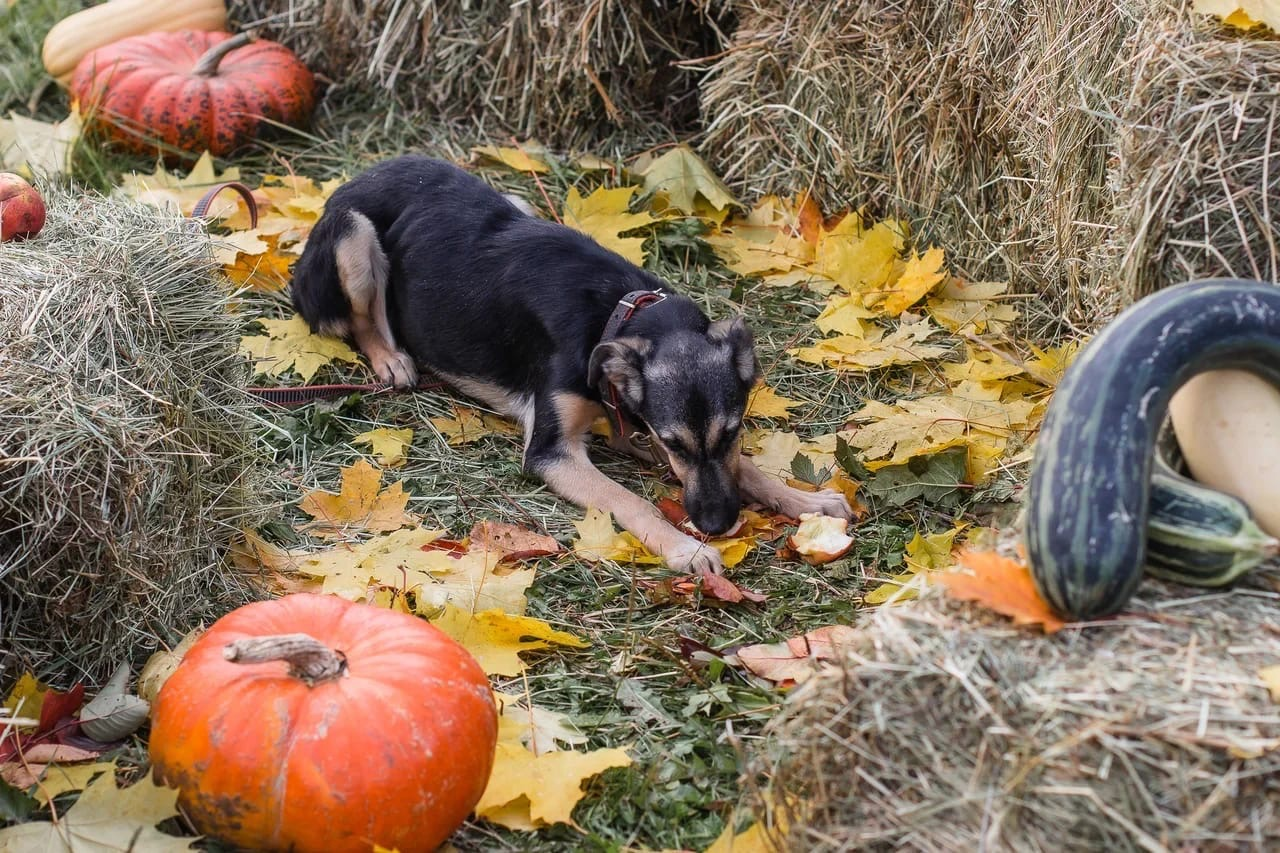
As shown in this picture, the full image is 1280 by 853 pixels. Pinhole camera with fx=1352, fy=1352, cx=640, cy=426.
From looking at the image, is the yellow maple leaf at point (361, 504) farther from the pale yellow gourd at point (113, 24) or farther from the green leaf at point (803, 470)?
the pale yellow gourd at point (113, 24)

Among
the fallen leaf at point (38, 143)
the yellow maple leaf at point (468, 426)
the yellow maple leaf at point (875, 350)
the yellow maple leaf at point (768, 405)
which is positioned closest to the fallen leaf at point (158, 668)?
the yellow maple leaf at point (468, 426)

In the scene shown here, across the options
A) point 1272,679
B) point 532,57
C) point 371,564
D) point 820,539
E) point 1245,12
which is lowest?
point 371,564

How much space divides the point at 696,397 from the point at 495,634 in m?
1.22

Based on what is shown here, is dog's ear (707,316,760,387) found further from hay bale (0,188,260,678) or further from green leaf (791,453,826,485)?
hay bale (0,188,260,678)

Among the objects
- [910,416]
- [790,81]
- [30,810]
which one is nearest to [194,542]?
[30,810]

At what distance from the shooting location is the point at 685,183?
277 inches

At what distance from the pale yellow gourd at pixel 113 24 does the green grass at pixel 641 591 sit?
1.12 m

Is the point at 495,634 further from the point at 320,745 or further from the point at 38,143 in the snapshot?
the point at 38,143

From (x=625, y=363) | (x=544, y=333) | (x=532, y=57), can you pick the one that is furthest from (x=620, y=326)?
(x=532, y=57)

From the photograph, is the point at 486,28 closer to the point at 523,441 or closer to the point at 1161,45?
the point at 523,441

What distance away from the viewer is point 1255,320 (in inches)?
118

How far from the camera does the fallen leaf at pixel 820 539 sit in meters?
4.56

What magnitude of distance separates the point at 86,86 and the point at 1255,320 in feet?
21.9

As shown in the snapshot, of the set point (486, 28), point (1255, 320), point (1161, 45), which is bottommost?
point (486, 28)
